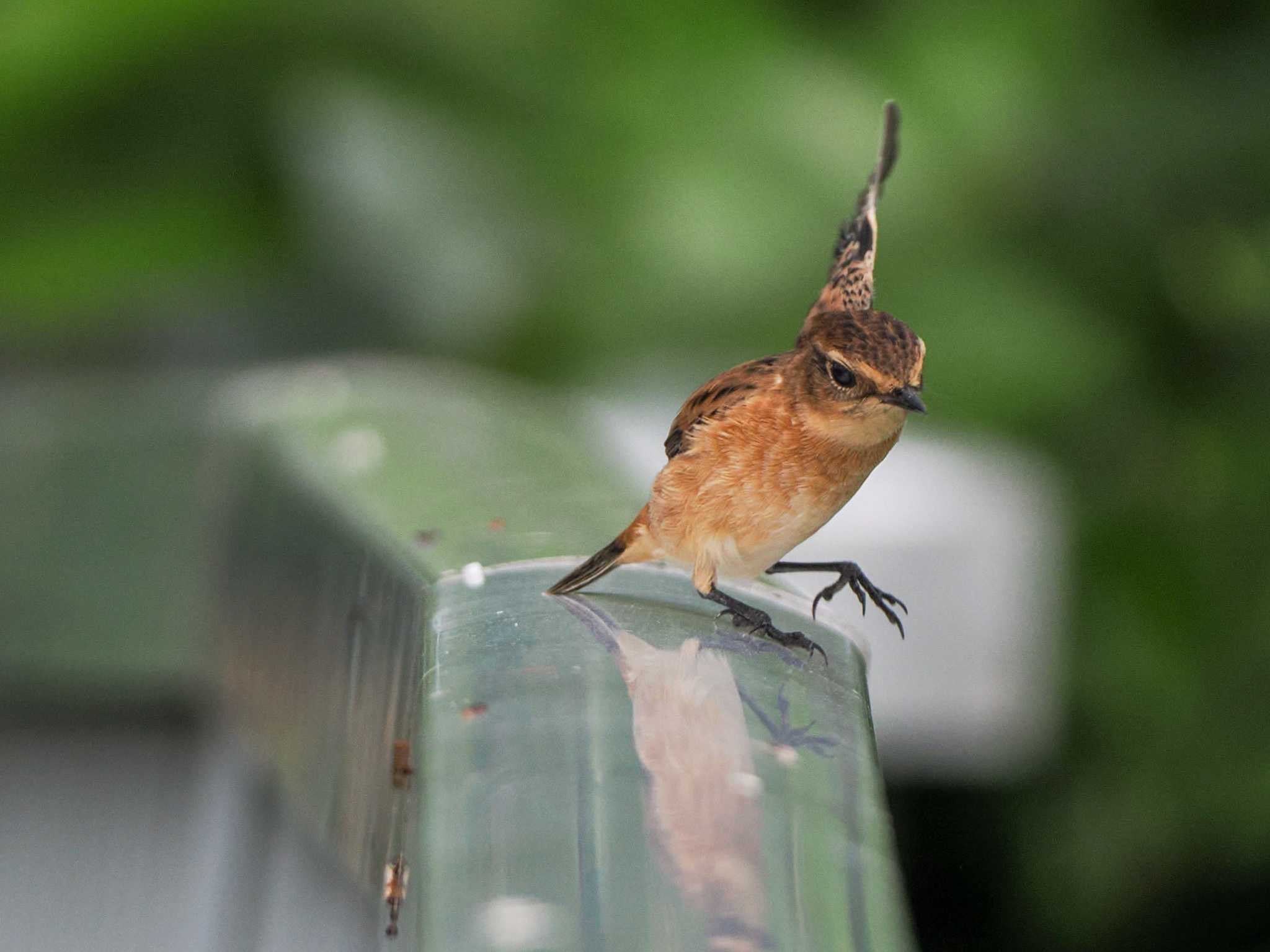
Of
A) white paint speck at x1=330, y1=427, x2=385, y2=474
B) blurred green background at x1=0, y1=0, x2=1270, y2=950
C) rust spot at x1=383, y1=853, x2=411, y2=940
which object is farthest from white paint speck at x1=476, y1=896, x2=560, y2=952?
blurred green background at x1=0, y1=0, x2=1270, y2=950

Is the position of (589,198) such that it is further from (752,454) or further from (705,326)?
(752,454)

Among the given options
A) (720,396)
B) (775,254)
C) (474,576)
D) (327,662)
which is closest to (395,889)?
(474,576)

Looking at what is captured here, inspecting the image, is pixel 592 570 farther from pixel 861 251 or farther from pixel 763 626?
pixel 861 251

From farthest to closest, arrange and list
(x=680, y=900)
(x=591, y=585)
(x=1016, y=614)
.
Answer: (x=1016, y=614)
(x=591, y=585)
(x=680, y=900)

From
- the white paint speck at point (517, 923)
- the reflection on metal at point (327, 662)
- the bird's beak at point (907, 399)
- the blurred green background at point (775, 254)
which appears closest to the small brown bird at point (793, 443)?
the bird's beak at point (907, 399)

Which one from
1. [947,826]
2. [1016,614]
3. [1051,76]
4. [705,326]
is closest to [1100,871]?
[947,826]

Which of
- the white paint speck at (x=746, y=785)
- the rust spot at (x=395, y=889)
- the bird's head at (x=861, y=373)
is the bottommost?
the rust spot at (x=395, y=889)

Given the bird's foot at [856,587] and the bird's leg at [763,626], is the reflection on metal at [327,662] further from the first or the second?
→ the bird's foot at [856,587]

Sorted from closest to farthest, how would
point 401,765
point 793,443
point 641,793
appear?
point 641,793, point 401,765, point 793,443
